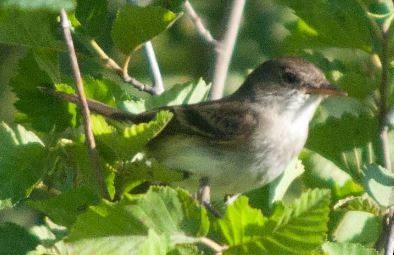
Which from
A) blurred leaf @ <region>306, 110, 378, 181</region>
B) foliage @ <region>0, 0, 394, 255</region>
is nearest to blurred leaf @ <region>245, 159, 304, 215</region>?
foliage @ <region>0, 0, 394, 255</region>

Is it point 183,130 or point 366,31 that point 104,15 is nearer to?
point 366,31

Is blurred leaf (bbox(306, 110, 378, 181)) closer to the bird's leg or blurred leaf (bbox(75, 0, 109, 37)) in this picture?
the bird's leg

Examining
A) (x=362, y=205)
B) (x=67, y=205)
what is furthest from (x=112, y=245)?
(x=362, y=205)

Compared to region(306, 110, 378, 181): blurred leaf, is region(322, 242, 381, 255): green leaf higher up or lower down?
higher up

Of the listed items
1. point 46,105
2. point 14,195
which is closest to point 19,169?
point 14,195

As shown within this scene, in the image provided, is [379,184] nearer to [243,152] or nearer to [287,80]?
[243,152]

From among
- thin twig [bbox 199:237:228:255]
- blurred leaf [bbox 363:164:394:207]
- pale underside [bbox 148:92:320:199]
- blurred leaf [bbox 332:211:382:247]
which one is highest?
thin twig [bbox 199:237:228:255]
